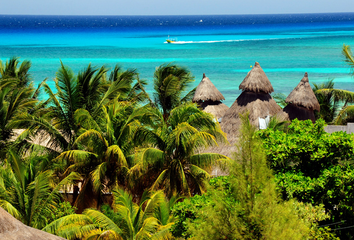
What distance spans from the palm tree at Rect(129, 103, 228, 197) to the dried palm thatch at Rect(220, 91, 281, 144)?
3.42 m

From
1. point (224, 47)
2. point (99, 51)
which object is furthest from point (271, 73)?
point (99, 51)

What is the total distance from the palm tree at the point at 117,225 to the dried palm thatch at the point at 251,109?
5.89 metres

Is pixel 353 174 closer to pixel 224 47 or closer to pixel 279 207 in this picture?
pixel 279 207

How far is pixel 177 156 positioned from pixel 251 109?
191 inches

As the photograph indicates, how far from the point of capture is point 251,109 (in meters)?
12.9

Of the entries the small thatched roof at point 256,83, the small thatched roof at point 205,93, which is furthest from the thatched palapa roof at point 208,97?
the small thatched roof at point 256,83

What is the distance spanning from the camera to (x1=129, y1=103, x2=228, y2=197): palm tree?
840cm

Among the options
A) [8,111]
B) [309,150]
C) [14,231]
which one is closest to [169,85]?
[8,111]

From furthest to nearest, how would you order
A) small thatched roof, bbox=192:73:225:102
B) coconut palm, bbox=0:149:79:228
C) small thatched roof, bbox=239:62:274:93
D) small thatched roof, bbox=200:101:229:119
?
small thatched roof, bbox=200:101:229:119 → small thatched roof, bbox=192:73:225:102 → small thatched roof, bbox=239:62:274:93 → coconut palm, bbox=0:149:79:228

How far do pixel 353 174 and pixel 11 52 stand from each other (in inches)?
2096

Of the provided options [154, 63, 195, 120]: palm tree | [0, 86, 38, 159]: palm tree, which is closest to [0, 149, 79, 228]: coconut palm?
[0, 86, 38, 159]: palm tree

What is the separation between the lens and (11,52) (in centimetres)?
5216

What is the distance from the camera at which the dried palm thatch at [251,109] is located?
12.5 meters

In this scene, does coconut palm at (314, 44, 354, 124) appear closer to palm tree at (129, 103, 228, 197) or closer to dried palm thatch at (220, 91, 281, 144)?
dried palm thatch at (220, 91, 281, 144)
